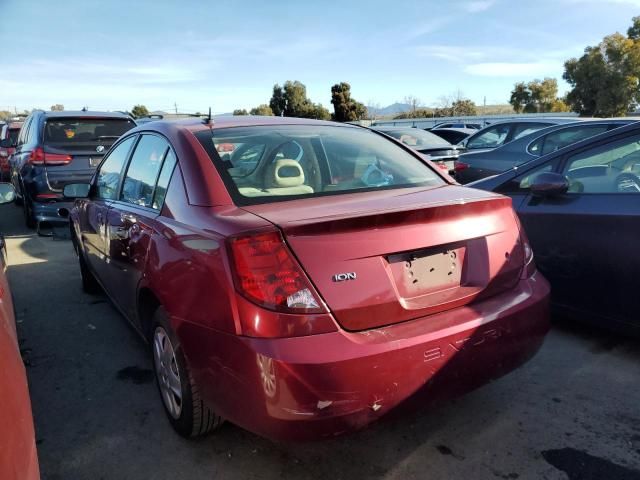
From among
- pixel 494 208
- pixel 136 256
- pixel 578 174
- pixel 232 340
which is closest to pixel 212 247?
pixel 232 340

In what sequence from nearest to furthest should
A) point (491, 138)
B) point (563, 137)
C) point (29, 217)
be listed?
point (563, 137) < point (29, 217) < point (491, 138)

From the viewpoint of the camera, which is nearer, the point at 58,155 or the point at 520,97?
the point at 58,155

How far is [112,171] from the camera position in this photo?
13.1ft

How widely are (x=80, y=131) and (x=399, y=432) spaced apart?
6.98 m

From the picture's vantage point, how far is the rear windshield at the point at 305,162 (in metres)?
2.63

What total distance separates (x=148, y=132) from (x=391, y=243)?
1955mm

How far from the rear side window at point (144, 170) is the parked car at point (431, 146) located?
21.2 ft

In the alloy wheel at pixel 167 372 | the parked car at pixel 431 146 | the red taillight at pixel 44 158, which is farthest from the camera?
the parked car at pixel 431 146

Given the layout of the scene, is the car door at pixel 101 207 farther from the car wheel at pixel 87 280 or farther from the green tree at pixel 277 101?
the green tree at pixel 277 101

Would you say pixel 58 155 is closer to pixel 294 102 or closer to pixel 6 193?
pixel 6 193

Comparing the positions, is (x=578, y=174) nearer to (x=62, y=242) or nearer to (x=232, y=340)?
(x=232, y=340)

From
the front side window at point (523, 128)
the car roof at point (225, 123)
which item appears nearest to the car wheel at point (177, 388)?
the car roof at point (225, 123)

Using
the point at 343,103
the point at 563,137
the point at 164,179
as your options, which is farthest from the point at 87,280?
the point at 343,103

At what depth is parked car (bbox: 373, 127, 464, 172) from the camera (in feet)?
32.3
